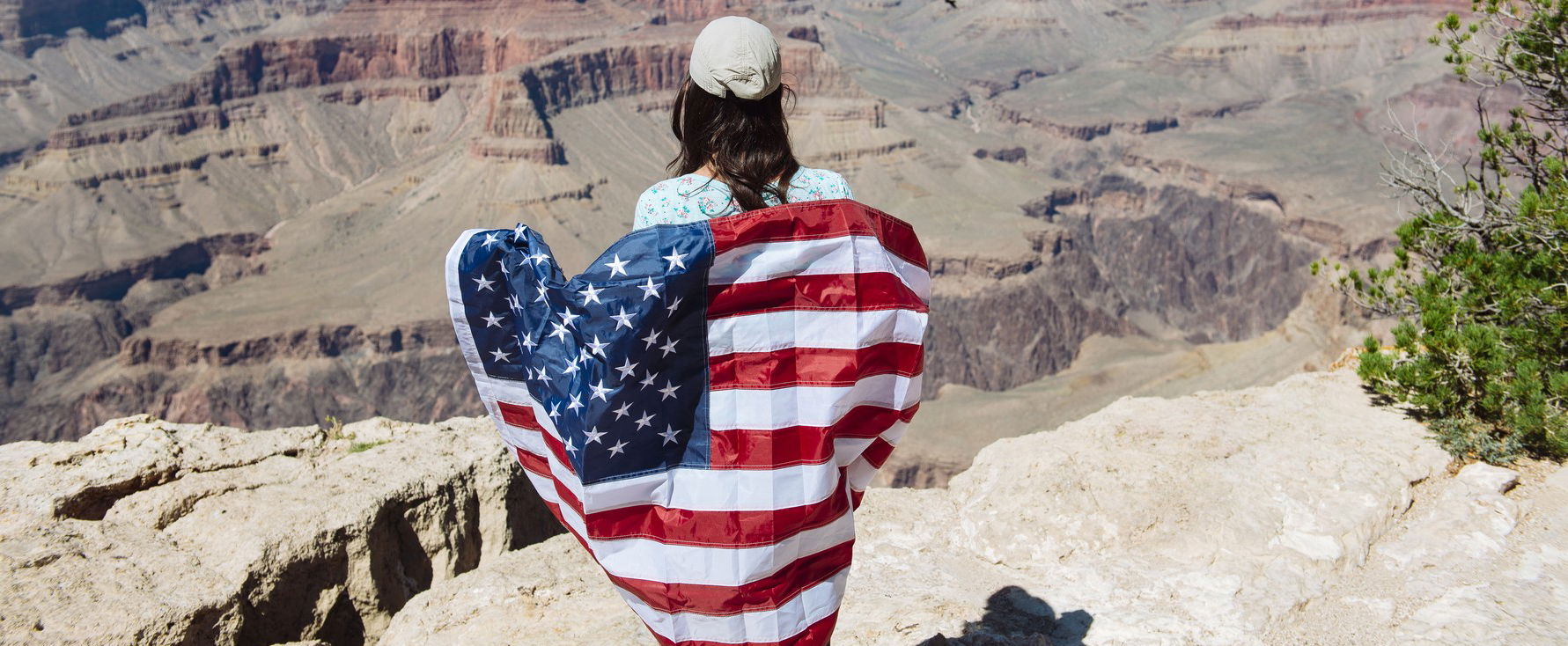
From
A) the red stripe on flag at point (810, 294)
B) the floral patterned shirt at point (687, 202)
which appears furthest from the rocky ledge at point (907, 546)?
the floral patterned shirt at point (687, 202)

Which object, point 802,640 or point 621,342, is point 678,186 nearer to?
point 621,342

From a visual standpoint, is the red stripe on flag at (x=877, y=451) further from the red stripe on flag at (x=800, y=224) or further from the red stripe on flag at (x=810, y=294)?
the red stripe on flag at (x=800, y=224)

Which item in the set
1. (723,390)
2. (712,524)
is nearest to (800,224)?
(723,390)

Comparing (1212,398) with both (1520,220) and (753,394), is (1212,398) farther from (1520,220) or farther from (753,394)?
(753,394)

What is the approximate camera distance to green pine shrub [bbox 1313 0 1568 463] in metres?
7.82

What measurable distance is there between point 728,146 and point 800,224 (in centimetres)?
39

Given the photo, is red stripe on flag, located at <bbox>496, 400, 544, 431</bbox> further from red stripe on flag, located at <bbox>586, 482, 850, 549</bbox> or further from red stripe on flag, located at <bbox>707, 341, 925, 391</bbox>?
red stripe on flag, located at <bbox>707, 341, 925, 391</bbox>

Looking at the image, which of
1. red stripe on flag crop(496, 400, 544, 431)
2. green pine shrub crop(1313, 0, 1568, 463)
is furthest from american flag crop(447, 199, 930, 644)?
green pine shrub crop(1313, 0, 1568, 463)

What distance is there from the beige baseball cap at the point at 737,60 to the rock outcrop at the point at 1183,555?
10.3ft

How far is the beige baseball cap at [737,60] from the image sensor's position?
3.86m

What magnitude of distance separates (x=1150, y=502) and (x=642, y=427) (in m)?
4.58

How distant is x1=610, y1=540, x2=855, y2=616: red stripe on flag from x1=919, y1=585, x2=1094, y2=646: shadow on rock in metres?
1.60

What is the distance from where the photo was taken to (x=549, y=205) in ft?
287

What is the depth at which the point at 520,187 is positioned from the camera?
89.3 m
